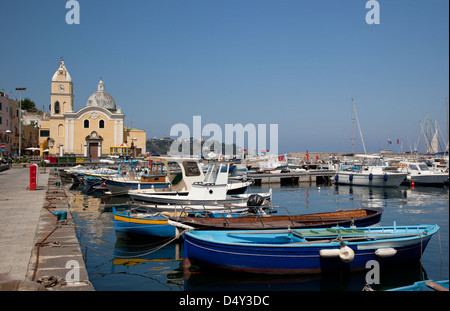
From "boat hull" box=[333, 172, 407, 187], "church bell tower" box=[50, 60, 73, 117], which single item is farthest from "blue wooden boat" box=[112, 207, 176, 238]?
"church bell tower" box=[50, 60, 73, 117]

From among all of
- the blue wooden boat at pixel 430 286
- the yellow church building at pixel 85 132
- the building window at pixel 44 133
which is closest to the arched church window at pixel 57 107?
the yellow church building at pixel 85 132

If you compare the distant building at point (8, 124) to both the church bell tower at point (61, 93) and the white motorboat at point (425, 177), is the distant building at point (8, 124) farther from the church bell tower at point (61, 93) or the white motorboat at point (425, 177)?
the white motorboat at point (425, 177)

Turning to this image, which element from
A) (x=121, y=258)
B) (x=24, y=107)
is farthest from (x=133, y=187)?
(x=24, y=107)

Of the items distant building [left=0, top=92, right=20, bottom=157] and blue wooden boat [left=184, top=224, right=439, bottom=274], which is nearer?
blue wooden boat [left=184, top=224, right=439, bottom=274]

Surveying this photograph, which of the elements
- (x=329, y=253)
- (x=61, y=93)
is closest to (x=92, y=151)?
(x=61, y=93)

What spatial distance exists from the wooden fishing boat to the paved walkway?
4.59 meters

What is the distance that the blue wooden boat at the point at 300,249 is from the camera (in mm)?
10977

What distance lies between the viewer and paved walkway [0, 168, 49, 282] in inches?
363

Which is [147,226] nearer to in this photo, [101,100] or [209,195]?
[209,195]

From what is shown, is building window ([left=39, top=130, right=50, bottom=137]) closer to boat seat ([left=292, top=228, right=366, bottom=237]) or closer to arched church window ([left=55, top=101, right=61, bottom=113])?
arched church window ([left=55, top=101, right=61, bottom=113])

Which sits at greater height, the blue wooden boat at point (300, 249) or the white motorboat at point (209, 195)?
the white motorboat at point (209, 195)

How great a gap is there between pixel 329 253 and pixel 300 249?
2.59 ft

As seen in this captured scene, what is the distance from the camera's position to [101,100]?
70688 millimetres

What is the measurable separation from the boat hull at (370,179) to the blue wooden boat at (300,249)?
28.9 meters
